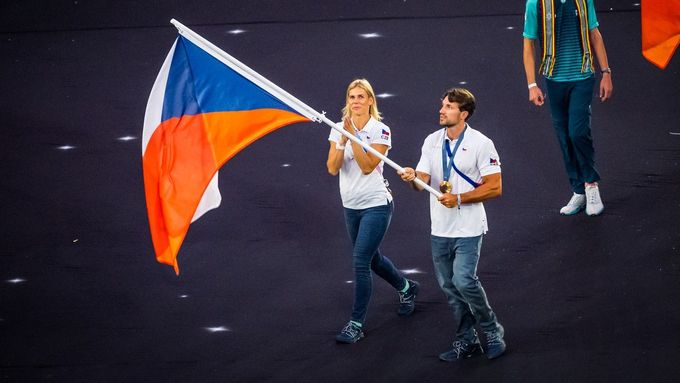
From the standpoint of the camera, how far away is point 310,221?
8047 mm

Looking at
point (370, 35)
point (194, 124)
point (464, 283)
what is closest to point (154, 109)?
point (194, 124)

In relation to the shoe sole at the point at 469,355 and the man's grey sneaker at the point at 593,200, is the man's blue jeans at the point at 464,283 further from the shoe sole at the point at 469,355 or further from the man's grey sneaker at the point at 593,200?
the man's grey sneaker at the point at 593,200

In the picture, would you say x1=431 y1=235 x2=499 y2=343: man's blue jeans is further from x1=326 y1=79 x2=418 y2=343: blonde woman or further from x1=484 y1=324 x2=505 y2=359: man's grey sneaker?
x1=326 y1=79 x2=418 y2=343: blonde woman

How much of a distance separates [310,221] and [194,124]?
1.98 m

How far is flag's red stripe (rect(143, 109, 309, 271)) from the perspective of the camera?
614 centimetres

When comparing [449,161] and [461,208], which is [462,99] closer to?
[449,161]

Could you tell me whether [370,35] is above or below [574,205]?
above

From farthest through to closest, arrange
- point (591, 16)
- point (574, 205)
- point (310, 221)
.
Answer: point (310, 221), point (574, 205), point (591, 16)

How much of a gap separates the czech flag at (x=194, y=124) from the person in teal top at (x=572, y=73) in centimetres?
211

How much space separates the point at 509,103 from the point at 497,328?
322cm

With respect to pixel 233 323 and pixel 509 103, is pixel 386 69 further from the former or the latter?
pixel 233 323

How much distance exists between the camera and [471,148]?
623 cm

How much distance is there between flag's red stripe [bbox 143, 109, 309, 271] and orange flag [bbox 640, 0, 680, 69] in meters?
2.55

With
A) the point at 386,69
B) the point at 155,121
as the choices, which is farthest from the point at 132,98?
the point at 155,121
